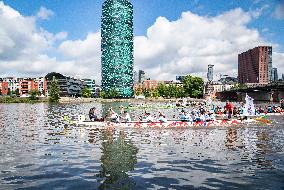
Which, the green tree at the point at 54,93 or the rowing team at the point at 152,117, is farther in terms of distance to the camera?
the green tree at the point at 54,93

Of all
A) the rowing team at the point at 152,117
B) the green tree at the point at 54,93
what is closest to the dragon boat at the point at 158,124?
the rowing team at the point at 152,117

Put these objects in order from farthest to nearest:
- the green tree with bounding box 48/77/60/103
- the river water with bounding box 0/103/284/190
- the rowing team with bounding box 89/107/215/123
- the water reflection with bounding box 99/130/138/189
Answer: the green tree with bounding box 48/77/60/103 < the rowing team with bounding box 89/107/215/123 < the river water with bounding box 0/103/284/190 < the water reflection with bounding box 99/130/138/189

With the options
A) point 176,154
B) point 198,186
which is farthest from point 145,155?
point 198,186

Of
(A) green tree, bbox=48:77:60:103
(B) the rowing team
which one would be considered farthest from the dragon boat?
(A) green tree, bbox=48:77:60:103

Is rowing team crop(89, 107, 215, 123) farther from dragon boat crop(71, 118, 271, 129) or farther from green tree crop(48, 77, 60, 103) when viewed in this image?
green tree crop(48, 77, 60, 103)

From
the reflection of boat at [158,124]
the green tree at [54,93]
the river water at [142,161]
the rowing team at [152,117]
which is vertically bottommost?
the river water at [142,161]

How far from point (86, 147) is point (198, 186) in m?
13.6

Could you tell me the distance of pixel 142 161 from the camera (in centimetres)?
2211

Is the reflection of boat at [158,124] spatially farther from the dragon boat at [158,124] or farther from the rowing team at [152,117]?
the rowing team at [152,117]

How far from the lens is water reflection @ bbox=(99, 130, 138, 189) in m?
16.9

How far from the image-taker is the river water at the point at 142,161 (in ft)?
56.3

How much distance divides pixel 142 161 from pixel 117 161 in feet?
5.31

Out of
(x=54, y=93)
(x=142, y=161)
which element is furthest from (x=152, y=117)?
(x=54, y=93)

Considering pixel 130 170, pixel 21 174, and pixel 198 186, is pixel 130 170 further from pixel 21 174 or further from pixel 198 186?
pixel 21 174
